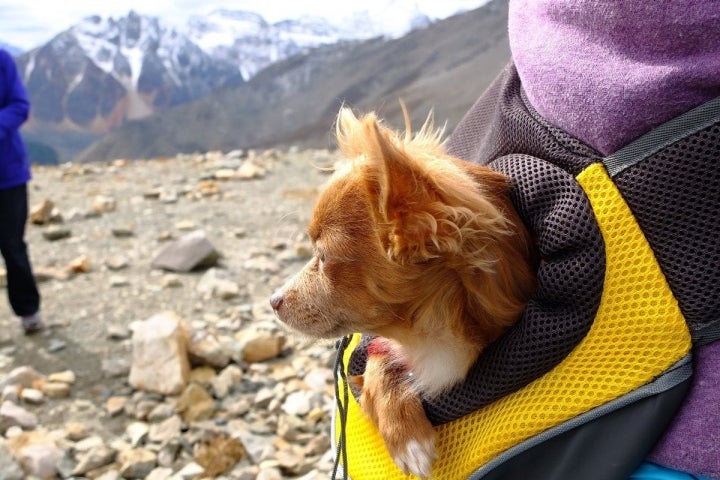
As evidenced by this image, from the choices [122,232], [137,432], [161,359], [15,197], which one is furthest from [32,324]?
[122,232]

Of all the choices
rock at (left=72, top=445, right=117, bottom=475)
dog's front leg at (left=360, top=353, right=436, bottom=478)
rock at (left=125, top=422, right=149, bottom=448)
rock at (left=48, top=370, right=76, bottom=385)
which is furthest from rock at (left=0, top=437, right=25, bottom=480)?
dog's front leg at (left=360, top=353, right=436, bottom=478)

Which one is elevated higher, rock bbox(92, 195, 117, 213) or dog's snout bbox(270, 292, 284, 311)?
dog's snout bbox(270, 292, 284, 311)

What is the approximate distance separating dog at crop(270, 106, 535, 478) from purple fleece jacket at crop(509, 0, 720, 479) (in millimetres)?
262

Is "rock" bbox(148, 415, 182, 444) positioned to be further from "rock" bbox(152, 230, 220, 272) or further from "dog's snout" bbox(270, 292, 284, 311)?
"rock" bbox(152, 230, 220, 272)

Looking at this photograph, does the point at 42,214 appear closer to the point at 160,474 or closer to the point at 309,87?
the point at 160,474

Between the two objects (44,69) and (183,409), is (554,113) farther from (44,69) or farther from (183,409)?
(44,69)

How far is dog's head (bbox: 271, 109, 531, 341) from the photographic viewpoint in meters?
1.49

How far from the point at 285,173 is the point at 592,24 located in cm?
990

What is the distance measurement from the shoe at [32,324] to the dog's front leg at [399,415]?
4.21 m

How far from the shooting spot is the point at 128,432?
383cm

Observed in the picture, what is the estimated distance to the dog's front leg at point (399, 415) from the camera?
1.66 meters

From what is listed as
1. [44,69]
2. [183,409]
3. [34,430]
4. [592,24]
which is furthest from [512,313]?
[44,69]

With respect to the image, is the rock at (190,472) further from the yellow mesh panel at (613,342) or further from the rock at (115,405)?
the yellow mesh panel at (613,342)

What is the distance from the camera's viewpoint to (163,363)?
420cm
